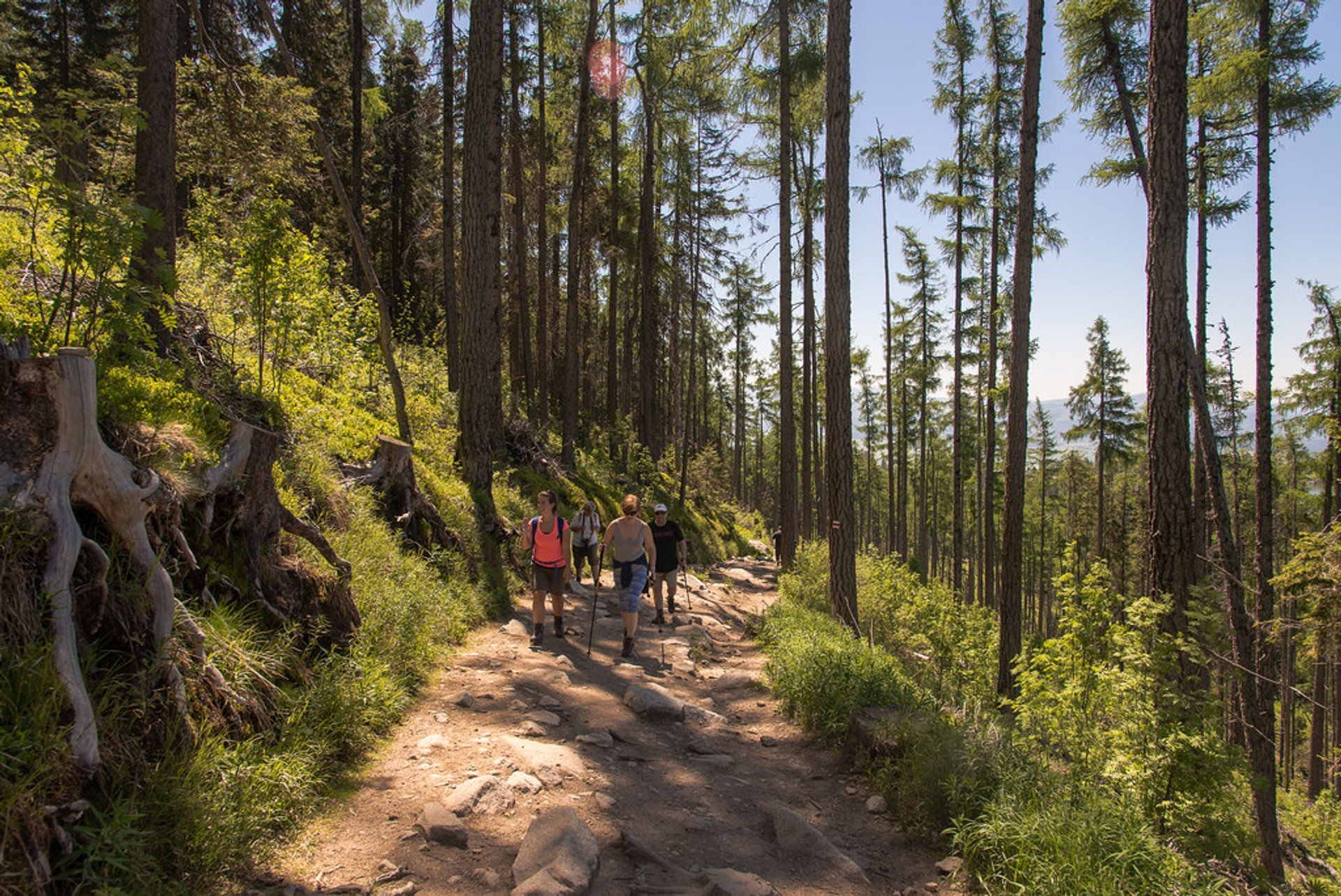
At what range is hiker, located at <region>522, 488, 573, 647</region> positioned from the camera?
7859 millimetres

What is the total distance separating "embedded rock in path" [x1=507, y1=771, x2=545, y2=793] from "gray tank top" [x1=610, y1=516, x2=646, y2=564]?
4.08m

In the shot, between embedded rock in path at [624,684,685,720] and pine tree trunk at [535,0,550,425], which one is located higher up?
pine tree trunk at [535,0,550,425]

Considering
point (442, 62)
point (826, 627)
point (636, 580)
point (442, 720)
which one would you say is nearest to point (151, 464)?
point (442, 720)

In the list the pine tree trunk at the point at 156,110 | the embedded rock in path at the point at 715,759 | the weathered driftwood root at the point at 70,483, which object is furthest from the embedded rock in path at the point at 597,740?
the pine tree trunk at the point at 156,110

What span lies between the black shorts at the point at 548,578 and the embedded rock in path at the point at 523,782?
11.5 ft

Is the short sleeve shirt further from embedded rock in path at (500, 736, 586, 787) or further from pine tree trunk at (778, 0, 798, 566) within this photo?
pine tree trunk at (778, 0, 798, 566)

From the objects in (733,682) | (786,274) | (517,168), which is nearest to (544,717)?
(733,682)

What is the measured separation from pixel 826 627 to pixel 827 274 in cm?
457

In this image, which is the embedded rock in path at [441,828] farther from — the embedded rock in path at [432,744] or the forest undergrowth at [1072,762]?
the forest undergrowth at [1072,762]

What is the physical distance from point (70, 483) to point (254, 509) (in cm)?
175

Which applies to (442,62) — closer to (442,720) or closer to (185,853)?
(442,720)

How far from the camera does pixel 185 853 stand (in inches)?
112

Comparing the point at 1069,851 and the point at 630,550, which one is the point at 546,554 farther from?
the point at 1069,851

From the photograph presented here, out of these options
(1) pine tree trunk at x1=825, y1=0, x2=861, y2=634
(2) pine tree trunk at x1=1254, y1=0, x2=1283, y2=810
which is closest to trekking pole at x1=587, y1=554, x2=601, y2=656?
(1) pine tree trunk at x1=825, y1=0, x2=861, y2=634
